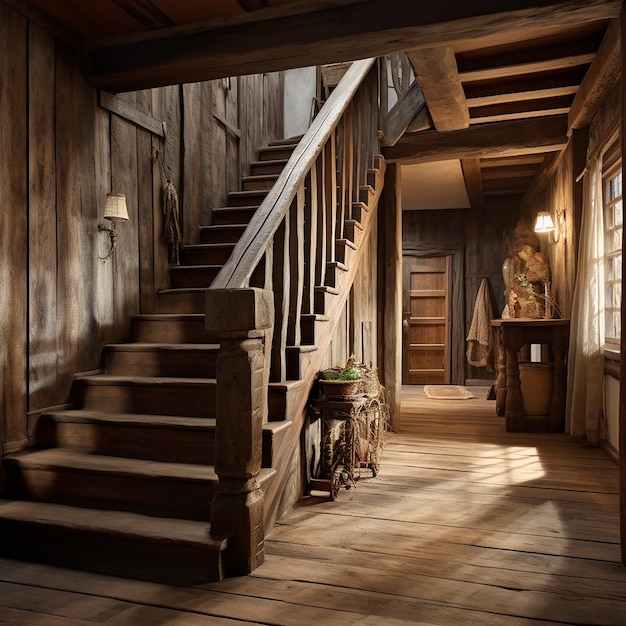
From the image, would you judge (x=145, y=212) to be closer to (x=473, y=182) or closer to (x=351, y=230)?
(x=351, y=230)

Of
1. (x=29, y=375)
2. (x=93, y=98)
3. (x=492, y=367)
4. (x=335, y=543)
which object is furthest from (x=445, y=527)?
(x=492, y=367)

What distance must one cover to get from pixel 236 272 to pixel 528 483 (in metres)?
2.11

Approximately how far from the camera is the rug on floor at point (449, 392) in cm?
655

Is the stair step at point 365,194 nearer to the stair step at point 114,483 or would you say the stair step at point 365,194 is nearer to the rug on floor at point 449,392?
the stair step at point 114,483

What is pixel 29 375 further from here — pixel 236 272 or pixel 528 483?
pixel 528 483

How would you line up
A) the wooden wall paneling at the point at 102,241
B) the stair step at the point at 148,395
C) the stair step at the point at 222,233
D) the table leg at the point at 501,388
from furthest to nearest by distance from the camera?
the table leg at the point at 501,388 → the stair step at the point at 222,233 → the wooden wall paneling at the point at 102,241 → the stair step at the point at 148,395

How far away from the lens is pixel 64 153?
283 centimetres

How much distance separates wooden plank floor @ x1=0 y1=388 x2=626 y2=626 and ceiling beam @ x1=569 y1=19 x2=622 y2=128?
2.37 metres

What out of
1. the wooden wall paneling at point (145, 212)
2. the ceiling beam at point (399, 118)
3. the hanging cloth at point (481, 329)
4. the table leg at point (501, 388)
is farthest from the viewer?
the hanging cloth at point (481, 329)

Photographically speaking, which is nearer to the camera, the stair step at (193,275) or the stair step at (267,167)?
the stair step at (193,275)

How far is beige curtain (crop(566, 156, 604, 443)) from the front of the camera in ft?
13.1

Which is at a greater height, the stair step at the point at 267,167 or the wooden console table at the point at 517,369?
the stair step at the point at 267,167

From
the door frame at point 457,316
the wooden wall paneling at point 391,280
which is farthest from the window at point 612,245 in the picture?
the door frame at point 457,316

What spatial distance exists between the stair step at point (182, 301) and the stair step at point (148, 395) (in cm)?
72
